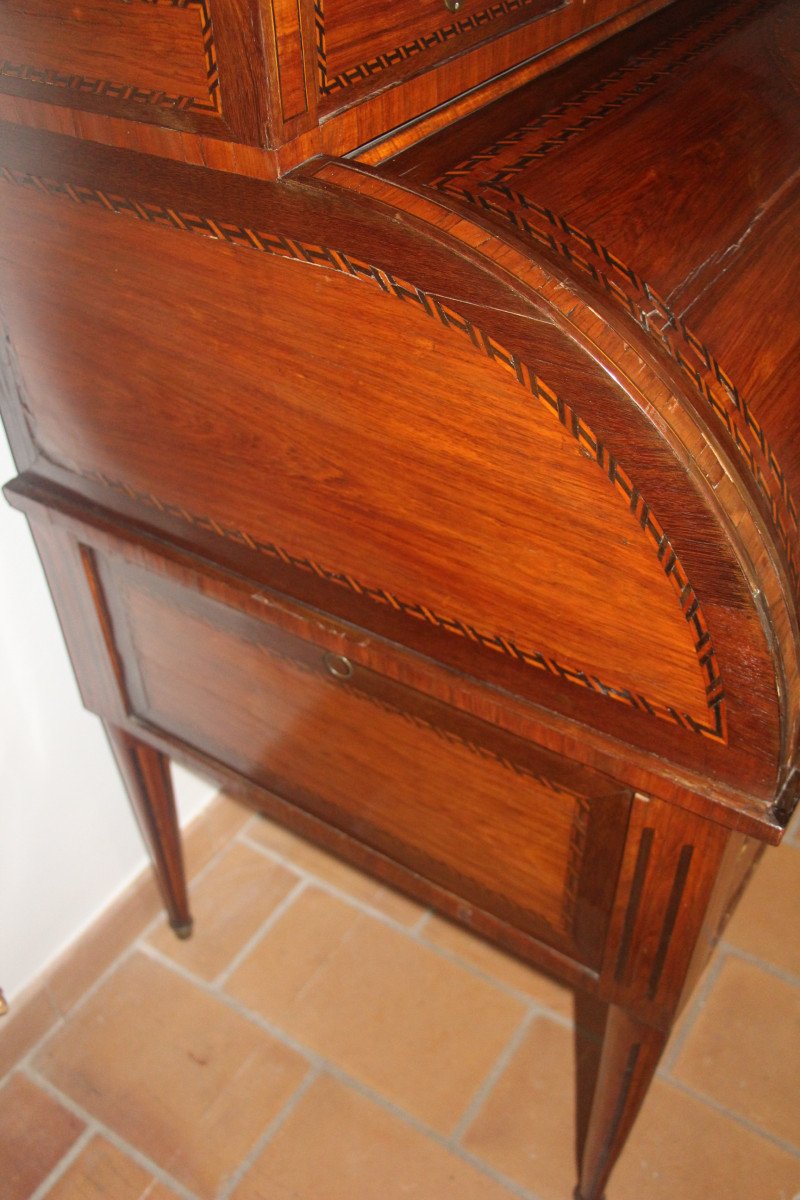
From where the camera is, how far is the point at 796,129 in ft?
3.28

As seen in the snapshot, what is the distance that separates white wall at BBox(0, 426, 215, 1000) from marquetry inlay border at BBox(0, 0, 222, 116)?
49cm

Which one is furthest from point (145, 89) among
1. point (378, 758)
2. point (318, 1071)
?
point (318, 1071)

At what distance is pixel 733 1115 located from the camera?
1.49 meters

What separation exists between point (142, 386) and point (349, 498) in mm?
244

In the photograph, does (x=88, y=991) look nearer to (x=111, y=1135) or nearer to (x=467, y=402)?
(x=111, y=1135)

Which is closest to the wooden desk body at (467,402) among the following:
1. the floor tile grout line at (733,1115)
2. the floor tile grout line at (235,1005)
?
the floor tile grout line at (733,1115)

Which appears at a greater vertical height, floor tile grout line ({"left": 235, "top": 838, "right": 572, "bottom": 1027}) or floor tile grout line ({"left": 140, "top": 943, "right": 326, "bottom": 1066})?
floor tile grout line ({"left": 140, "top": 943, "right": 326, "bottom": 1066})

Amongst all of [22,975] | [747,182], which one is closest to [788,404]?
[747,182]

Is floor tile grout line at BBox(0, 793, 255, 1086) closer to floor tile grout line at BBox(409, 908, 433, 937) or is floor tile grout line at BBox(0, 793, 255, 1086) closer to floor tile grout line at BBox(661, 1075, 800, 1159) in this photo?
floor tile grout line at BBox(409, 908, 433, 937)

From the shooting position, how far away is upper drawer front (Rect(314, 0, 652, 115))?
0.76 meters

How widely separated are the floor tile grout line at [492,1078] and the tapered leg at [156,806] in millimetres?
546

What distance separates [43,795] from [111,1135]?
499mm

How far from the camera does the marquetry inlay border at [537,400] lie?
732 millimetres

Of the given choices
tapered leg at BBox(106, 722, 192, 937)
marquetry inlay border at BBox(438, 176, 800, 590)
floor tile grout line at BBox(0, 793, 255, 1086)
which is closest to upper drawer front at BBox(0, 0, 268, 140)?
marquetry inlay border at BBox(438, 176, 800, 590)
